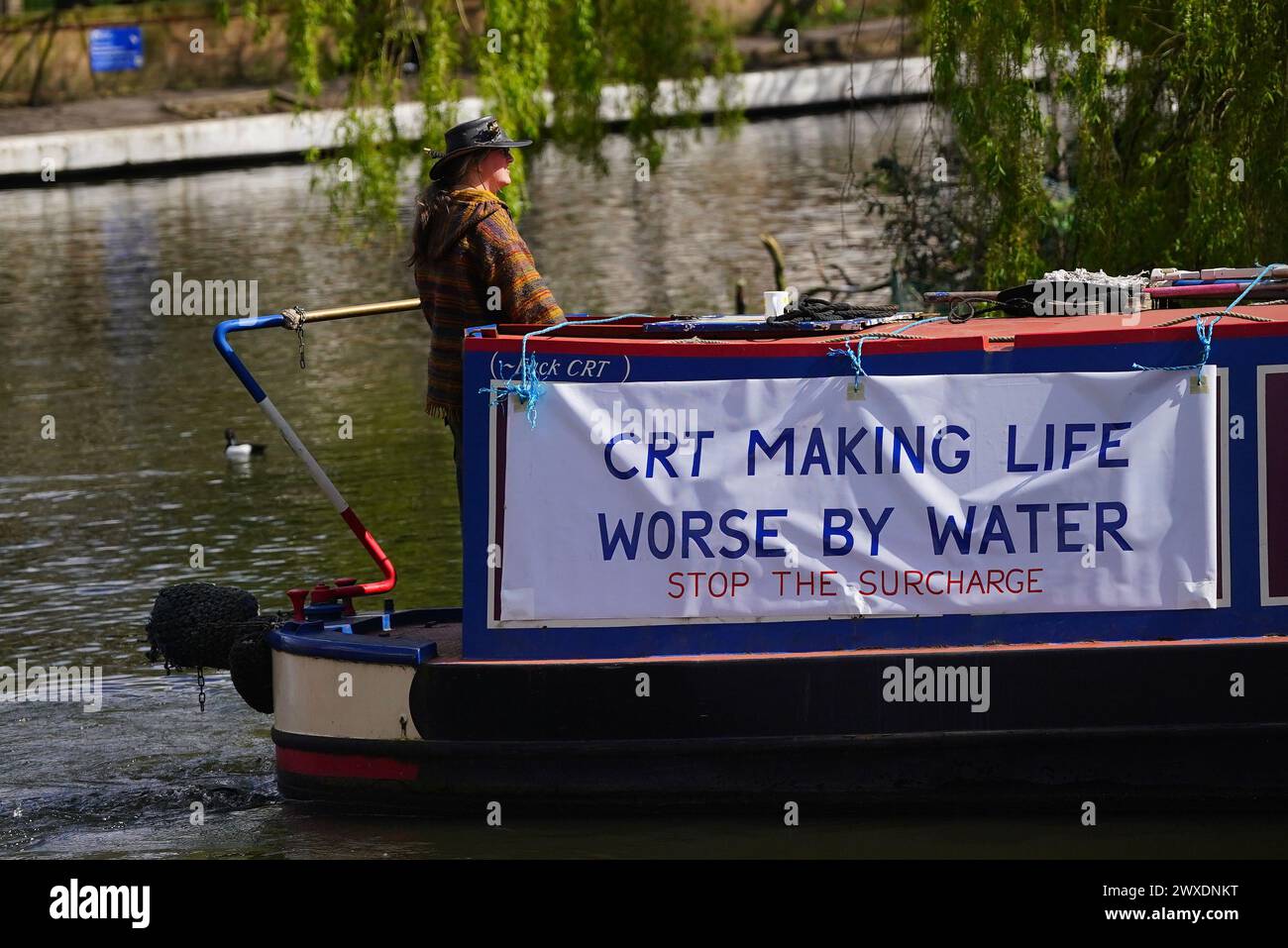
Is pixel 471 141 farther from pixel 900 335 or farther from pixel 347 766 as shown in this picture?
pixel 347 766

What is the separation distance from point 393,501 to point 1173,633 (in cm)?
661

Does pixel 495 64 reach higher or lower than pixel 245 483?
higher

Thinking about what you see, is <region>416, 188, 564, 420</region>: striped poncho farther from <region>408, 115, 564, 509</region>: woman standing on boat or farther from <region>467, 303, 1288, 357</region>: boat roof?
<region>467, 303, 1288, 357</region>: boat roof

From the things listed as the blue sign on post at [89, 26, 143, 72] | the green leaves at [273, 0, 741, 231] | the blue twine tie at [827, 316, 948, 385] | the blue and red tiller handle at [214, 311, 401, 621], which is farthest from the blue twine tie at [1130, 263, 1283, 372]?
the blue sign on post at [89, 26, 143, 72]

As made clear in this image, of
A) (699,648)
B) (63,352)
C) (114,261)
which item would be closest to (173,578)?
(699,648)

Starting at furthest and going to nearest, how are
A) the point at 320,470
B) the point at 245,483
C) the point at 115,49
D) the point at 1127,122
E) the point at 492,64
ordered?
the point at 115,49 < the point at 492,64 < the point at 245,483 < the point at 1127,122 < the point at 320,470

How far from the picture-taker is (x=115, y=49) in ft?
152

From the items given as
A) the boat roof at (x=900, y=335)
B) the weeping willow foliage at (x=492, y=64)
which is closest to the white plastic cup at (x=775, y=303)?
the boat roof at (x=900, y=335)

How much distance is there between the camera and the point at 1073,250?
39.0 ft

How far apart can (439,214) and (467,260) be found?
0.66 feet

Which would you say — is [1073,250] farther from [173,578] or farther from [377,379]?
[377,379]

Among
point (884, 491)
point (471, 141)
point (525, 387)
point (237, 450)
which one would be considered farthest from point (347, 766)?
point (237, 450)

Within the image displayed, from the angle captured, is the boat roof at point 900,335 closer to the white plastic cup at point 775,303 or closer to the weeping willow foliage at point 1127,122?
the white plastic cup at point 775,303

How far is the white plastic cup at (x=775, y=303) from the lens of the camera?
700 centimetres
